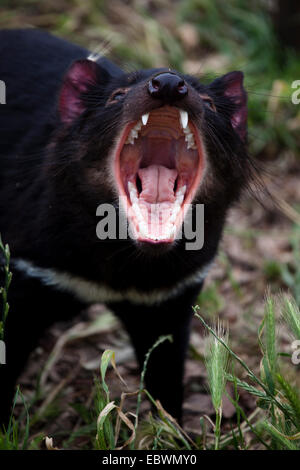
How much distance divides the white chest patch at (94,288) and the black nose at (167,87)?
794 mm

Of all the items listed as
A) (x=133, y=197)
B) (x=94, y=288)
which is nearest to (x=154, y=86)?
(x=133, y=197)

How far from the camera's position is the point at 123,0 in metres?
6.56

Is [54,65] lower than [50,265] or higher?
higher

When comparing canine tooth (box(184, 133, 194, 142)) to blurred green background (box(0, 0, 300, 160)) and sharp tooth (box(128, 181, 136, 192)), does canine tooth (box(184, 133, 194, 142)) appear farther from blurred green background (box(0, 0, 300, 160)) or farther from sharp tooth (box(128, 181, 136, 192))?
blurred green background (box(0, 0, 300, 160))

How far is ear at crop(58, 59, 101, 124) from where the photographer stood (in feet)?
9.11

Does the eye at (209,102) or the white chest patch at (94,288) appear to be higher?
the eye at (209,102)

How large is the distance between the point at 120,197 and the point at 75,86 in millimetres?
514

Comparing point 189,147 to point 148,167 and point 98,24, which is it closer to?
point 148,167

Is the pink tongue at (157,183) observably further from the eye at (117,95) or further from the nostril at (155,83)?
the nostril at (155,83)

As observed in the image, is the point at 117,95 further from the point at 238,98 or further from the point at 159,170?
the point at 238,98

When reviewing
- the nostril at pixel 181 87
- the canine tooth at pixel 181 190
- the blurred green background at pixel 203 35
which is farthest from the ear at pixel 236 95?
the blurred green background at pixel 203 35

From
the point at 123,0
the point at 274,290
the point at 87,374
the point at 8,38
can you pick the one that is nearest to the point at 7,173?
the point at 8,38

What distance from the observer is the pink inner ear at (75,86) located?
278cm

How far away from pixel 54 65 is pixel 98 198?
987 mm
